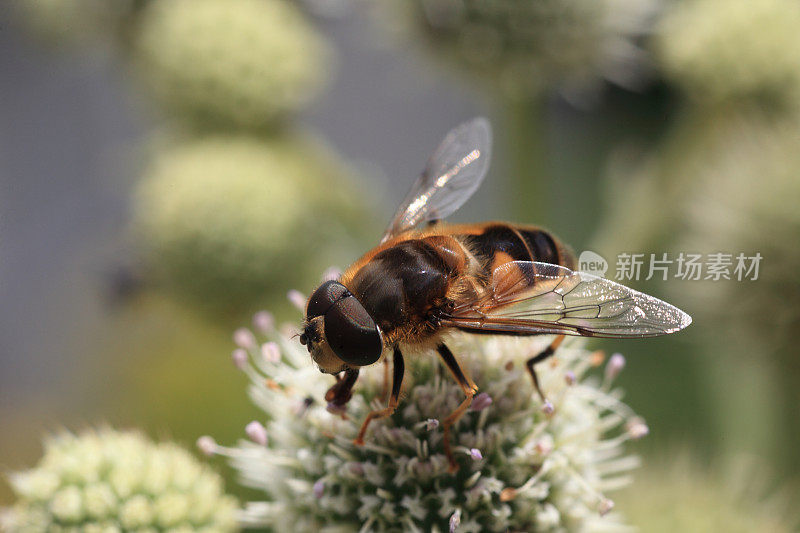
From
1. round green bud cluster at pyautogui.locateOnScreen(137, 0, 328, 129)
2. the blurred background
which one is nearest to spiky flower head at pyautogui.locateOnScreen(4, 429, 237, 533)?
the blurred background

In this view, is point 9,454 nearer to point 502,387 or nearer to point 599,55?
point 502,387

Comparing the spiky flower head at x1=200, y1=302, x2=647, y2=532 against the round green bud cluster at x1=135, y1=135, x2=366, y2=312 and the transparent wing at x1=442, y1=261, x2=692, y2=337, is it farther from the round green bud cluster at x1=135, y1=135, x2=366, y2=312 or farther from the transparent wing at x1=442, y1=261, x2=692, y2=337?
the round green bud cluster at x1=135, y1=135, x2=366, y2=312

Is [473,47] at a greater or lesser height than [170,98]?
lesser

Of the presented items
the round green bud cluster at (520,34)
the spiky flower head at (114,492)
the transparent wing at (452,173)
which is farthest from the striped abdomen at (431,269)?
the round green bud cluster at (520,34)

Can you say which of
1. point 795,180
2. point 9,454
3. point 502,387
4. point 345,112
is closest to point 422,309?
point 502,387

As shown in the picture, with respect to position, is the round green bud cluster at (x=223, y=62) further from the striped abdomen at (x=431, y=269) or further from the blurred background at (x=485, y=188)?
the striped abdomen at (x=431, y=269)

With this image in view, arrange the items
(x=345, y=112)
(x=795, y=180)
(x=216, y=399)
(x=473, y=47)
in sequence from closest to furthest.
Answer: (x=795, y=180), (x=473, y=47), (x=216, y=399), (x=345, y=112)
